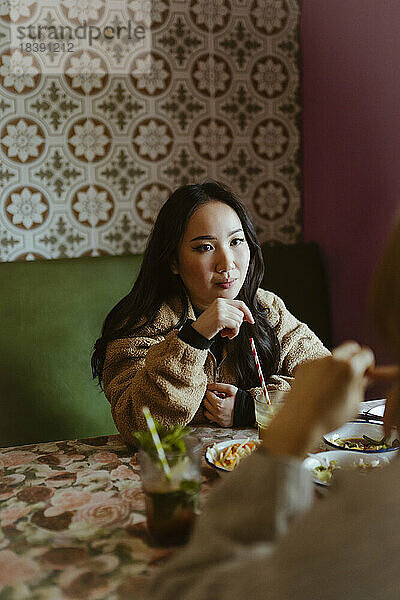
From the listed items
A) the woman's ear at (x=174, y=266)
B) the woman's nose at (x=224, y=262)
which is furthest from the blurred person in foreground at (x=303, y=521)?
the woman's ear at (x=174, y=266)

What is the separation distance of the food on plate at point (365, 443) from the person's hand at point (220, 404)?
0.86 ft

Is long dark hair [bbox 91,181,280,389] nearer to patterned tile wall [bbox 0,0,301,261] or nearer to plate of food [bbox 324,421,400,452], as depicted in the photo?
plate of food [bbox 324,421,400,452]

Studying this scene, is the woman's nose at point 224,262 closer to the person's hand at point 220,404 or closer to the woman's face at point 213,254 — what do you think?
the woman's face at point 213,254

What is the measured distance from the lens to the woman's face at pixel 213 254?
5.22 ft

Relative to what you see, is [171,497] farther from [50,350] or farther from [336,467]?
[50,350]

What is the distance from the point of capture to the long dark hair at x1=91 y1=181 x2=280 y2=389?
165 centimetres

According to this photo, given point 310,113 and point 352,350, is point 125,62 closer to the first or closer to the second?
point 310,113

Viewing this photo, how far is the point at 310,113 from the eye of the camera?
98.3 inches

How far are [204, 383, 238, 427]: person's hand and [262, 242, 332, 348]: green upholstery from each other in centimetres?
79

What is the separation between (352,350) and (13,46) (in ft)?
Result: 5.99

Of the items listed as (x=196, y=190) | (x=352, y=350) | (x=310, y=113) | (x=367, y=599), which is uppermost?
(x=310, y=113)

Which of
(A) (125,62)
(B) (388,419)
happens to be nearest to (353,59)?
(A) (125,62)

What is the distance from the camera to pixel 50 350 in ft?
6.59

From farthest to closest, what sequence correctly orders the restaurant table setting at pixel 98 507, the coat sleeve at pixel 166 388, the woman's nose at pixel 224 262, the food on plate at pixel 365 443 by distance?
the woman's nose at pixel 224 262
the coat sleeve at pixel 166 388
the food on plate at pixel 365 443
the restaurant table setting at pixel 98 507
